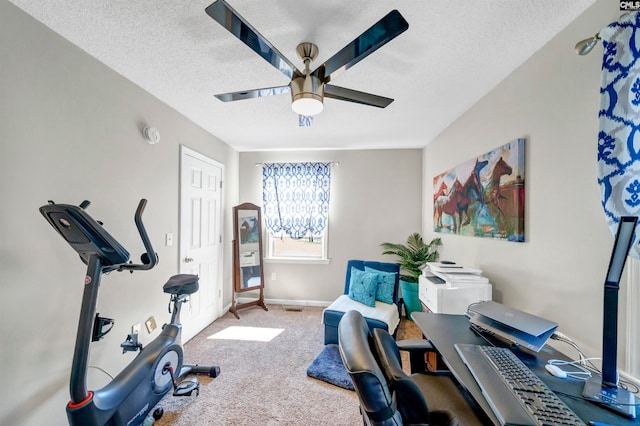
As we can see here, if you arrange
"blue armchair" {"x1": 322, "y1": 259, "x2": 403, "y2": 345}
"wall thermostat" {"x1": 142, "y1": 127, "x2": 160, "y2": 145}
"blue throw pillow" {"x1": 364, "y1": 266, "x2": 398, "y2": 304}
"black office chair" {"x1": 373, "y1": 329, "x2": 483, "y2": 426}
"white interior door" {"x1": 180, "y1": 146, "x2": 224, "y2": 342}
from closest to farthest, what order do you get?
"black office chair" {"x1": 373, "y1": 329, "x2": 483, "y2": 426} < "wall thermostat" {"x1": 142, "y1": 127, "x2": 160, "y2": 145} < "blue armchair" {"x1": 322, "y1": 259, "x2": 403, "y2": 345} < "white interior door" {"x1": 180, "y1": 146, "x2": 224, "y2": 342} < "blue throw pillow" {"x1": 364, "y1": 266, "x2": 398, "y2": 304}

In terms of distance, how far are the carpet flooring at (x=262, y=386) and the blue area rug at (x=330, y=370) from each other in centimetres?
5

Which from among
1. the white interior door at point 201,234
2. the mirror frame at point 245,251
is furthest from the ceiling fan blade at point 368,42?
the mirror frame at point 245,251

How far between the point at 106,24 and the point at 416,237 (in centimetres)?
377

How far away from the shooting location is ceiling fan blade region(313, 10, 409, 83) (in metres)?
1.05

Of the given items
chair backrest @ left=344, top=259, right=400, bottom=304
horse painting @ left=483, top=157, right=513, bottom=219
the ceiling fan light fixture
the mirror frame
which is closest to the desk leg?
chair backrest @ left=344, top=259, right=400, bottom=304

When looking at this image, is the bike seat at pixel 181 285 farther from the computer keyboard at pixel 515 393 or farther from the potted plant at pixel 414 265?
the potted plant at pixel 414 265

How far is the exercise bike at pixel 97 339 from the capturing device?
Result: 1.25 metres

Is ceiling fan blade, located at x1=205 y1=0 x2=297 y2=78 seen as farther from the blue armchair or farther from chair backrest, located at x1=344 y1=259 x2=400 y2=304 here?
chair backrest, located at x1=344 y1=259 x2=400 y2=304

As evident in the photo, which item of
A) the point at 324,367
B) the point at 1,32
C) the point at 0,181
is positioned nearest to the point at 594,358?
the point at 324,367

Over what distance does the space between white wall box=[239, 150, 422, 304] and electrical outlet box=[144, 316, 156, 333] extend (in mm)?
1962

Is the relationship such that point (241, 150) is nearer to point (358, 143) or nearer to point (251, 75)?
point (358, 143)

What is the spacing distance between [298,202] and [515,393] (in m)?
3.40

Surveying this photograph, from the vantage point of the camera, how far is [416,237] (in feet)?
12.2

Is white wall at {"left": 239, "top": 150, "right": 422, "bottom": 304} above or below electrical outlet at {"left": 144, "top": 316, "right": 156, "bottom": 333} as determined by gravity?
above
